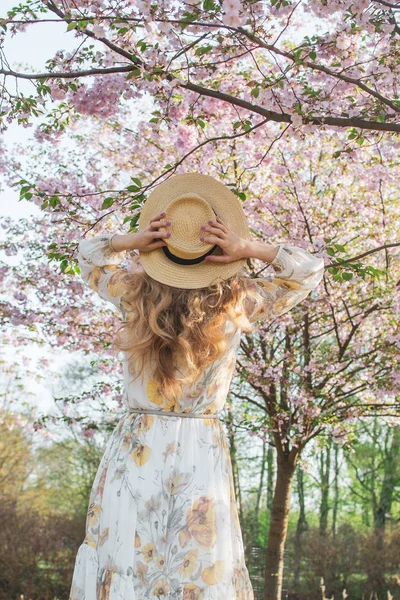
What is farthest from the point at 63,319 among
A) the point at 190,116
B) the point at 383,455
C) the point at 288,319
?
the point at 383,455

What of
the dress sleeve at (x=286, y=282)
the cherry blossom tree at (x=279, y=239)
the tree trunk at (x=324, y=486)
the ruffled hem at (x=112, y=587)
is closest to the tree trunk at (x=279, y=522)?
the cherry blossom tree at (x=279, y=239)

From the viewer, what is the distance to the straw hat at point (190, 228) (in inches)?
84.1

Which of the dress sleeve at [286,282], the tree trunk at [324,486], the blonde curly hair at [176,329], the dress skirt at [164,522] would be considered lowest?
the dress skirt at [164,522]

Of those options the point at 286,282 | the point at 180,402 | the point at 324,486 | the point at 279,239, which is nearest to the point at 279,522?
the point at 279,239

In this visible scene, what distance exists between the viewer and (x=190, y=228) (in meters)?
2.17

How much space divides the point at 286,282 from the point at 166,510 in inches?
31.2

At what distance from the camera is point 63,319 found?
7.09 meters

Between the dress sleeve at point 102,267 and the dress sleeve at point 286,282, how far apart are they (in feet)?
1.46

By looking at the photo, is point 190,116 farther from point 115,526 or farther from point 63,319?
point 63,319

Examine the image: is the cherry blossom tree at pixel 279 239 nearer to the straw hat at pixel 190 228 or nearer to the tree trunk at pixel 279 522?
the tree trunk at pixel 279 522

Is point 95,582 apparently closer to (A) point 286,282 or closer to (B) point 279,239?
(A) point 286,282

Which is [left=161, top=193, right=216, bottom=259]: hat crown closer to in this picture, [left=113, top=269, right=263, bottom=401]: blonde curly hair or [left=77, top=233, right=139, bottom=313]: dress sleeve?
[left=113, top=269, right=263, bottom=401]: blonde curly hair

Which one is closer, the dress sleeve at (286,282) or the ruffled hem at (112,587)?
the ruffled hem at (112,587)

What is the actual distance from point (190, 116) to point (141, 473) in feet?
8.01
